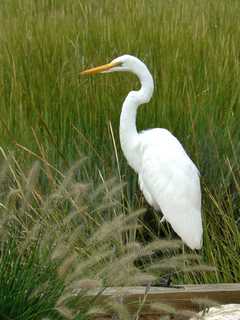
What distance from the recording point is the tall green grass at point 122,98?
12.2 ft

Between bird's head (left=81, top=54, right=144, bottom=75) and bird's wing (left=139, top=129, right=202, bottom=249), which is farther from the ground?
bird's head (left=81, top=54, right=144, bottom=75)

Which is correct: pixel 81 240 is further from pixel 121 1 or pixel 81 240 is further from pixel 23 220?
pixel 121 1

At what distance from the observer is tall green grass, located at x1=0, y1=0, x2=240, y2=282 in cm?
373

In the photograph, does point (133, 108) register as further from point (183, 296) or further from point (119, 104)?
point (183, 296)

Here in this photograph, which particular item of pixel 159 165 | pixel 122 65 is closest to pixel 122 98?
pixel 122 65

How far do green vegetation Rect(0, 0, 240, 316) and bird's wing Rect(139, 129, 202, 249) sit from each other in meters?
0.08

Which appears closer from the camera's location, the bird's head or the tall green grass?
the tall green grass

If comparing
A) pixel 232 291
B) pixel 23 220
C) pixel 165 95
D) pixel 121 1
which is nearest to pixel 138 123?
pixel 165 95

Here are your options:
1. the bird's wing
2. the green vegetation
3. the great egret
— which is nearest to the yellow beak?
the great egret

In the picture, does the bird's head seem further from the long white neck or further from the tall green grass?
the tall green grass

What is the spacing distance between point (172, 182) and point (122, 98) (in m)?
0.67

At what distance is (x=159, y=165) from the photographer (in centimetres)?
412

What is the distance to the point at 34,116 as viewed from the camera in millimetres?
4113

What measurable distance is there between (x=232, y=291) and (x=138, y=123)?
1.89 meters
